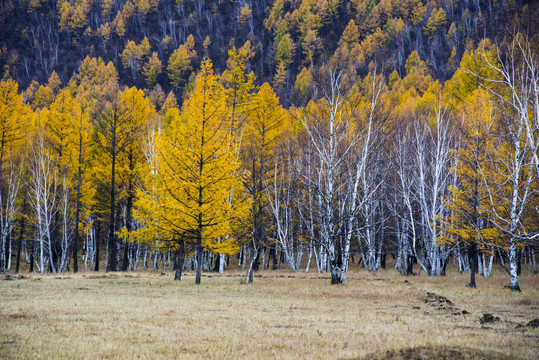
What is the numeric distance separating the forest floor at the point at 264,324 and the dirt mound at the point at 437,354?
1 centimetres

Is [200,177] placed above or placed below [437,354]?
above

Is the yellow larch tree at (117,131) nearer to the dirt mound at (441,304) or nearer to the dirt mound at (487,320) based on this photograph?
the dirt mound at (441,304)

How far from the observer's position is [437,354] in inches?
221

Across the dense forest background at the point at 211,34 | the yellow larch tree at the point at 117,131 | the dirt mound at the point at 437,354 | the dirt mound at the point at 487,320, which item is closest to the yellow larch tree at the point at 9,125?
the yellow larch tree at the point at 117,131

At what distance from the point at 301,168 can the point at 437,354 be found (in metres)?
24.3

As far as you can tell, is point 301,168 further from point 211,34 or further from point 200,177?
point 211,34

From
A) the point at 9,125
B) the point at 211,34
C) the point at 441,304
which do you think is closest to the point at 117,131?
the point at 9,125

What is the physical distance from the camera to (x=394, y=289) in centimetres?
1532

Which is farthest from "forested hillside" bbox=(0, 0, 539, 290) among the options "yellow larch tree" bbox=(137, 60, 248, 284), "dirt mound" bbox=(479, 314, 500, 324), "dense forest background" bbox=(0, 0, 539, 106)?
"dense forest background" bbox=(0, 0, 539, 106)

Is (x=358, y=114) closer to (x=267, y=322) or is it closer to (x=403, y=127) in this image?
(x=403, y=127)

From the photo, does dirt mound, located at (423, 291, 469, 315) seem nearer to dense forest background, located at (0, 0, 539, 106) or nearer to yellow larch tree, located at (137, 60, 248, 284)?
yellow larch tree, located at (137, 60, 248, 284)

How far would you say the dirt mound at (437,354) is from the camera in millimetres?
5480

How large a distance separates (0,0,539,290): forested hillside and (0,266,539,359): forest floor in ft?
8.26

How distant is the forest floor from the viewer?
6129mm
